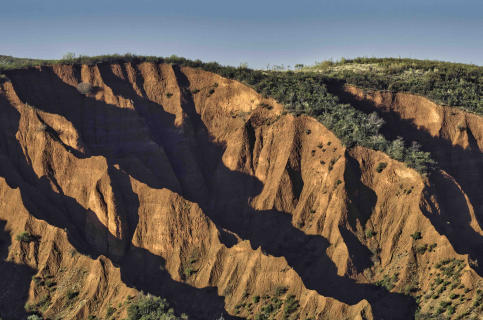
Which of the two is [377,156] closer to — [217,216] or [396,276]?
[396,276]

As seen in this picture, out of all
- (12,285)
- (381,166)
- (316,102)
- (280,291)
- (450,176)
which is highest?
(316,102)

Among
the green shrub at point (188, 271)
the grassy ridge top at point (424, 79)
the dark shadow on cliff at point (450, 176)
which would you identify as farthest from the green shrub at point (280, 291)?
the grassy ridge top at point (424, 79)

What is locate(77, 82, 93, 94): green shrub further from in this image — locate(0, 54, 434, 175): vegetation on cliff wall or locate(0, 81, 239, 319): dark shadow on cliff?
locate(0, 81, 239, 319): dark shadow on cliff

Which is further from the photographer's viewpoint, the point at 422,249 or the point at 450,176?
the point at 450,176

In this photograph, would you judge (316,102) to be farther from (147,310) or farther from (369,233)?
(147,310)

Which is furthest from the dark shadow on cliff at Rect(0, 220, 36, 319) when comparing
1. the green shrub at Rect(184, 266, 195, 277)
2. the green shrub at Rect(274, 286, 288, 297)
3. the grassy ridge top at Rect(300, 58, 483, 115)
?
the grassy ridge top at Rect(300, 58, 483, 115)

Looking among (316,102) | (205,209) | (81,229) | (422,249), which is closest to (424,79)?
(316,102)
